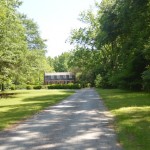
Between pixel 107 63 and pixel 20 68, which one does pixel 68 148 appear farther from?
pixel 107 63

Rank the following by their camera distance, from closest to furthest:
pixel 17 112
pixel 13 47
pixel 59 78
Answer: pixel 17 112 → pixel 13 47 → pixel 59 78

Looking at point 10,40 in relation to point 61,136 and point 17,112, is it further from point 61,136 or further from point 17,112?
point 61,136

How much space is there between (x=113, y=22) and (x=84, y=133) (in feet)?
94.9

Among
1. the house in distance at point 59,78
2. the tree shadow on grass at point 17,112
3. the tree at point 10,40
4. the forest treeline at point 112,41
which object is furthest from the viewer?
the house in distance at point 59,78

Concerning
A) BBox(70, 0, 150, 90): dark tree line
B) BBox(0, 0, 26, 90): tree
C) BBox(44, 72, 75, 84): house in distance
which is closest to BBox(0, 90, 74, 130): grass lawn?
BBox(0, 0, 26, 90): tree

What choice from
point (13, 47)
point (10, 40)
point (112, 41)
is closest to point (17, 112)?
point (10, 40)

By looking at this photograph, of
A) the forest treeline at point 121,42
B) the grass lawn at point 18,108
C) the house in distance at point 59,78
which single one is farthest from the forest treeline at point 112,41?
the house in distance at point 59,78

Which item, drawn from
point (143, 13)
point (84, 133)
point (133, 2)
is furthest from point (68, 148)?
point (143, 13)

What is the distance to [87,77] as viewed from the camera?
99438mm

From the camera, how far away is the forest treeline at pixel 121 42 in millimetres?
30297

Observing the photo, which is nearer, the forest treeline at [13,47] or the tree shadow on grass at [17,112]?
the tree shadow on grass at [17,112]

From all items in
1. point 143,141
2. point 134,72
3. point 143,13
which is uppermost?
point 143,13

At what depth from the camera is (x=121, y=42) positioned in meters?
43.4

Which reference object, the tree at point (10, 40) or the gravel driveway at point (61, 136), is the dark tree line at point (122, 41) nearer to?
the tree at point (10, 40)
